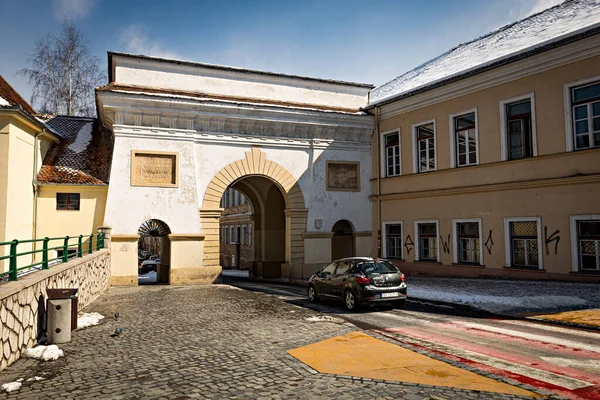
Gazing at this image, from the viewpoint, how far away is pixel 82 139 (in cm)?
2370

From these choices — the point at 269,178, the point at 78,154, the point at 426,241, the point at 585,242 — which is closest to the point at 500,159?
the point at 585,242

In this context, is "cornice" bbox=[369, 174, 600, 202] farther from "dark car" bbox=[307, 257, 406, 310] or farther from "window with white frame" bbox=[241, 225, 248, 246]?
"window with white frame" bbox=[241, 225, 248, 246]

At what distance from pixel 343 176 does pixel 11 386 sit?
805 inches

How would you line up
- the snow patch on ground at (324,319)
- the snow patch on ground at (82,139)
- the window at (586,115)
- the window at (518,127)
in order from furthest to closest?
1. the snow patch on ground at (82,139)
2. the window at (518,127)
3. the window at (586,115)
4. the snow patch on ground at (324,319)

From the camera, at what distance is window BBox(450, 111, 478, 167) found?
20547 mm

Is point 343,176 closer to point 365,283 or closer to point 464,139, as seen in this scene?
point 464,139

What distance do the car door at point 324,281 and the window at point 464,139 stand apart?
8.97 m

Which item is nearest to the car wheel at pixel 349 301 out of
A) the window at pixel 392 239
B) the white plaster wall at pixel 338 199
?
the window at pixel 392 239

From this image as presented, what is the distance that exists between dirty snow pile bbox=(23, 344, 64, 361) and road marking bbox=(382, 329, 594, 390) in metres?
6.48

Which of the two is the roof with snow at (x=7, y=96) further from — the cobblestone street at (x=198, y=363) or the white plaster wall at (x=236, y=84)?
the cobblestone street at (x=198, y=363)

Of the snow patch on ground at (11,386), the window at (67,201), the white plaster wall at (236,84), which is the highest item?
the white plaster wall at (236,84)

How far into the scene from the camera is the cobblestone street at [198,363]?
6.56 metres

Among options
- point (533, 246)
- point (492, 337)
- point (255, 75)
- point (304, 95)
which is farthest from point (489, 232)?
point (255, 75)

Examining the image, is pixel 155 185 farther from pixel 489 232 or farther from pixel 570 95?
pixel 570 95
